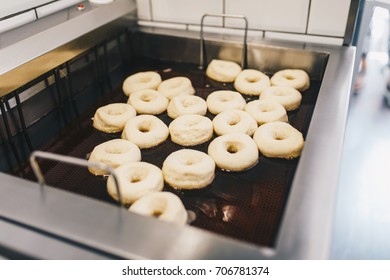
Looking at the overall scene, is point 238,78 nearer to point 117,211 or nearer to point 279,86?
point 279,86

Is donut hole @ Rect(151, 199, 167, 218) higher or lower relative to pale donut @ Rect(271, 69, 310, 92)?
lower

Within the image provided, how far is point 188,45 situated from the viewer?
1.96 meters

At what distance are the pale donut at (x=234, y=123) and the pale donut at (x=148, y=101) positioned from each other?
0.90 ft

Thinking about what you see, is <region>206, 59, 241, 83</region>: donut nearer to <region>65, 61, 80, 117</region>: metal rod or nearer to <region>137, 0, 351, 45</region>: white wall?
<region>137, 0, 351, 45</region>: white wall

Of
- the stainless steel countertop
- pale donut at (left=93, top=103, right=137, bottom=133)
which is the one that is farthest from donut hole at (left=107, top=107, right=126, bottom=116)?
the stainless steel countertop

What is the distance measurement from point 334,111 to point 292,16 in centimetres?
69

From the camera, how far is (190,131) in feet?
4.70

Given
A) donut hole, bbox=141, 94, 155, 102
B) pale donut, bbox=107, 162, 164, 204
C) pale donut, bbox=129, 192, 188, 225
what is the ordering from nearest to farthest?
1. pale donut, bbox=129, 192, 188, 225
2. pale donut, bbox=107, 162, 164, 204
3. donut hole, bbox=141, 94, 155, 102

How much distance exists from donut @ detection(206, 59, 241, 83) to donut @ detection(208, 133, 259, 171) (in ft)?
1.58

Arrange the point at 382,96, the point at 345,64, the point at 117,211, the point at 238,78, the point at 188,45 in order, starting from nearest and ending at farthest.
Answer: the point at 117,211 < the point at 345,64 < the point at 238,78 < the point at 188,45 < the point at 382,96

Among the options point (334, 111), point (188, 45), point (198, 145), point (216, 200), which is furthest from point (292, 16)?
point (216, 200)

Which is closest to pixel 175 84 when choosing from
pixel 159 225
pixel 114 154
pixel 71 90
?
pixel 71 90

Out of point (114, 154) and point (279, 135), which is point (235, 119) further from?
point (114, 154)

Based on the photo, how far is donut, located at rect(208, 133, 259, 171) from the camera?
4.23 feet
